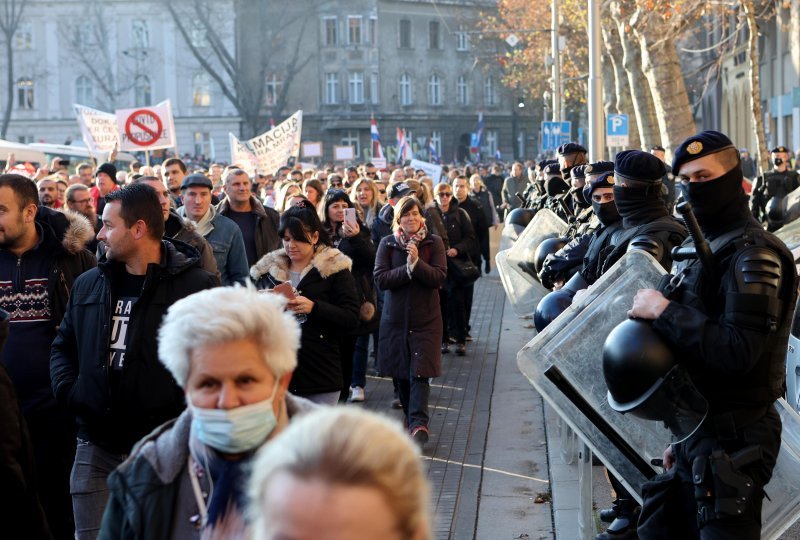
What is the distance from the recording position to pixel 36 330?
6082mm

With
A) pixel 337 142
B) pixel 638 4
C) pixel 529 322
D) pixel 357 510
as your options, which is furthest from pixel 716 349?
pixel 337 142

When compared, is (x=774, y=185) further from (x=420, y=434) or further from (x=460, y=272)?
(x=420, y=434)

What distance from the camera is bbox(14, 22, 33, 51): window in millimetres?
79812

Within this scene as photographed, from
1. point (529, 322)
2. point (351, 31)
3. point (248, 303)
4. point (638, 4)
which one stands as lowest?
point (529, 322)

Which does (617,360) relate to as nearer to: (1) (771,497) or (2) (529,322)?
(1) (771,497)

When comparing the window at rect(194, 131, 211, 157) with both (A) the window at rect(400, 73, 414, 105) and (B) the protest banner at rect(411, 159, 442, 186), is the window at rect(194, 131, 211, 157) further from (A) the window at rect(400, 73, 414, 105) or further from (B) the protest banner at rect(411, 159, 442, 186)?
(B) the protest banner at rect(411, 159, 442, 186)

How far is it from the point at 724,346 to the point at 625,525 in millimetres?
2518

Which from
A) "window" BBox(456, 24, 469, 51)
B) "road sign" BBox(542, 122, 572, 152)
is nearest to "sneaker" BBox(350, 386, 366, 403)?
"road sign" BBox(542, 122, 572, 152)

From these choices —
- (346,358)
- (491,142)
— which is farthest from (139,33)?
(346,358)

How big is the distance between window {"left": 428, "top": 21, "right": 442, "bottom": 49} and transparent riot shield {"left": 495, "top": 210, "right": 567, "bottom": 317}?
258ft

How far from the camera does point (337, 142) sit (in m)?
85.2

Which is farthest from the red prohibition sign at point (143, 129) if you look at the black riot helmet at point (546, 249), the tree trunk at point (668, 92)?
the black riot helmet at point (546, 249)

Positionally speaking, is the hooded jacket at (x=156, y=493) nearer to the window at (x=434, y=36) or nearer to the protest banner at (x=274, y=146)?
the protest banner at (x=274, y=146)

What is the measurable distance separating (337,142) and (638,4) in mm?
62285
